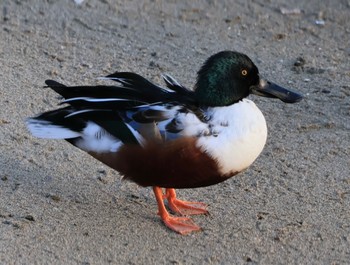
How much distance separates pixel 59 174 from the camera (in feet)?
18.4

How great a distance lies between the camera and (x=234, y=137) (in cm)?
485

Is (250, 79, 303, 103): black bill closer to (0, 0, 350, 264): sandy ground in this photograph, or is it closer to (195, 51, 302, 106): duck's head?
(195, 51, 302, 106): duck's head

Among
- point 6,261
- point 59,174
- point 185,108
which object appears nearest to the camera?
point 6,261

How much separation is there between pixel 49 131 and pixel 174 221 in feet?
2.93

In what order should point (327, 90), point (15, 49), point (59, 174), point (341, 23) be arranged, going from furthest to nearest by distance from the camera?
1. point (341, 23)
2. point (15, 49)
3. point (327, 90)
4. point (59, 174)

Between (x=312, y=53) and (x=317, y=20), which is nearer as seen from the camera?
(x=312, y=53)

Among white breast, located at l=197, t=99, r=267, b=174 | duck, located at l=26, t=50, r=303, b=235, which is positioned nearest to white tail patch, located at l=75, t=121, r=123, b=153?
duck, located at l=26, t=50, r=303, b=235

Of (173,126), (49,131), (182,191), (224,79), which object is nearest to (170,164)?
(173,126)

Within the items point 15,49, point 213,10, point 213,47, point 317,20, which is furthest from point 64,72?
point 317,20

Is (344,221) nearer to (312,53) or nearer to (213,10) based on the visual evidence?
(312,53)

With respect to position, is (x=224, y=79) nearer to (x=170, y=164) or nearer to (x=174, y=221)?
(x=170, y=164)

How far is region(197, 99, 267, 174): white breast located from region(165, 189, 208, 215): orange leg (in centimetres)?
53

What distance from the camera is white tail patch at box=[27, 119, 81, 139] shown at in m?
5.10

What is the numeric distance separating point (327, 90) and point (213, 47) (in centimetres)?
123
